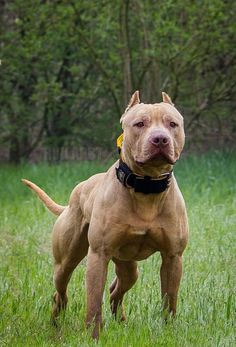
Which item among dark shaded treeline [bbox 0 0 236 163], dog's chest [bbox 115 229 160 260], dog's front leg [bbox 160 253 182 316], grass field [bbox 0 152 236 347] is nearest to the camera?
grass field [bbox 0 152 236 347]

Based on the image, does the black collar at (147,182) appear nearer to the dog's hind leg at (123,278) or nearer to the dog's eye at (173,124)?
the dog's eye at (173,124)

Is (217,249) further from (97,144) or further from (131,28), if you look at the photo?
(97,144)

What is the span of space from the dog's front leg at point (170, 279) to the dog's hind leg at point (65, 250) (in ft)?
2.07

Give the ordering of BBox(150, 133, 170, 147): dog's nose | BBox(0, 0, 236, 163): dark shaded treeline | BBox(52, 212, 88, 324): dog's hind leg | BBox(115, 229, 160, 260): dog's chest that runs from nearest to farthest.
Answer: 1. BBox(150, 133, 170, 147): dog's nose
2. BBox(115, 229, 160, 260): dog's chest
3. BBox(52, 212, 88, 324): dog's hind leg
4. BBox(0, 0, 236, 163): dark shaded treeline

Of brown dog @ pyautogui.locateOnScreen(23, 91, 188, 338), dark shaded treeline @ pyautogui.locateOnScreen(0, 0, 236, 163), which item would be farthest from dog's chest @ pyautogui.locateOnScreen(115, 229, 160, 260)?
dark shaded treeline @ pyautogui.locateOnScreen(0, 0, 236, 163)

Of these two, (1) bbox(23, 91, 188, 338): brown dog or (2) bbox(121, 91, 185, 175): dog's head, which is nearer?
(2) bbox(121, 91, 185, 175): dog's head

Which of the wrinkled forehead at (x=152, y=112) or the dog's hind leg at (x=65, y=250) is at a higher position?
the wrinkled forehead at (x=152, y=112)

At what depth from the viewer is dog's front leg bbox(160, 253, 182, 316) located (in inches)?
193

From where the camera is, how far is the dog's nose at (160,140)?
14.8ft

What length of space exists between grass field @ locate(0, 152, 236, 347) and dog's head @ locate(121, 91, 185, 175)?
850 millimetres

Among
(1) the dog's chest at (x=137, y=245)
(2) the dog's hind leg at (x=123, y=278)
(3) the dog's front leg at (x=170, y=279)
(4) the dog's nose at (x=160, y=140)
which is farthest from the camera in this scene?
(2) the dog's hind leg at (x=123, y=278)

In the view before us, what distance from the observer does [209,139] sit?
1783 cm

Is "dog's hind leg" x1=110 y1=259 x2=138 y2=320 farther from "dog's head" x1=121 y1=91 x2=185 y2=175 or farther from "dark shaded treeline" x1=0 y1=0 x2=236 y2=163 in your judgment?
"dark shaded treeline" x1=0 y1=0 x2=236 y2=163

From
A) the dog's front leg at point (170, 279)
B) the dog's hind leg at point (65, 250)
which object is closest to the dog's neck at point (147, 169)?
the dog's front leg at point (170, 279)
